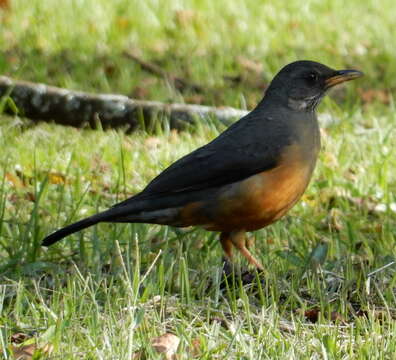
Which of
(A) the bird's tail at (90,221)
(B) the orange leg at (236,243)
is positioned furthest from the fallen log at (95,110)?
(A) the bird's tail at (90,221)

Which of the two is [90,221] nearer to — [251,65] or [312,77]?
[312,77]

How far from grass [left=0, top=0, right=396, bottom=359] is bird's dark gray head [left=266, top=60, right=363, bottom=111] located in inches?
28.4

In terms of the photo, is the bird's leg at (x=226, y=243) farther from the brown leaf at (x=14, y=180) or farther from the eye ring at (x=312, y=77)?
the brown leaf at (x=14, y=180)

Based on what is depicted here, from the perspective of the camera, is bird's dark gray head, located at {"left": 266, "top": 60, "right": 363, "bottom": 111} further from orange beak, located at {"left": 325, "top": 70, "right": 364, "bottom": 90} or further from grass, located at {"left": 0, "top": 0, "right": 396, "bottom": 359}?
grass, located at {"left": 0, "top": 0, "right": 396, "bottom": 359}

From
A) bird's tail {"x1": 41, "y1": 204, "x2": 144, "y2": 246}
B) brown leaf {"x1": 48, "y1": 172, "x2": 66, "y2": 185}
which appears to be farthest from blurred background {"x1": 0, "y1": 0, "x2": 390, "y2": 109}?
bird's tail {"x1": 41, "y1": 204, "x2": 144, "y2": 246}

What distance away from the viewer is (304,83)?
237 inches

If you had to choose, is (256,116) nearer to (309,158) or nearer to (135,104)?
(309,158)

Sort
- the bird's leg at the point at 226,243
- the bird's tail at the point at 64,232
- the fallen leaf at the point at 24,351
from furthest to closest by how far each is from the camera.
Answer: the bird's leg at the point at 226,243, the bird's tail at the point at 64,232, the fallen leaf at the point at 24,351

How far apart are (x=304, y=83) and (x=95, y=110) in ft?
6.57

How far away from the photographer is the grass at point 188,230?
405cm

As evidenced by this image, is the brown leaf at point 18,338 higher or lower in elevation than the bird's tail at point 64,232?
lower

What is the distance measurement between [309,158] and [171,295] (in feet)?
→ 4.08

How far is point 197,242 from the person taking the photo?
5738mm

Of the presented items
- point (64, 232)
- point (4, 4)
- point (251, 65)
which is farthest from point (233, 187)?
point (4, 4)
